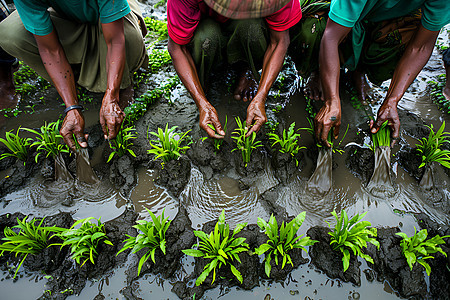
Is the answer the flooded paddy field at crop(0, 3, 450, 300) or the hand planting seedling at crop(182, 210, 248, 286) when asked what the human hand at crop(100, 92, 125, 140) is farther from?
the hand planting seedling at crop(182, 210, 248, 286)

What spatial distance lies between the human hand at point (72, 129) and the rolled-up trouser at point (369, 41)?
241cm

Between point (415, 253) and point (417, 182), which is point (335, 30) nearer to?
point (417, 182)

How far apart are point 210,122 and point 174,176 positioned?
2.04ft

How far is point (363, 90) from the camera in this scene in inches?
128

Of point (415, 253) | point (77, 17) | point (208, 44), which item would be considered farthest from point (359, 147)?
point (77, 17)

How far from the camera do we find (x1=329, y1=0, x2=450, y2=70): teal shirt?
2215 mm

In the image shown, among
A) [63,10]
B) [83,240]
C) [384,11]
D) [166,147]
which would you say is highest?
[384,11]

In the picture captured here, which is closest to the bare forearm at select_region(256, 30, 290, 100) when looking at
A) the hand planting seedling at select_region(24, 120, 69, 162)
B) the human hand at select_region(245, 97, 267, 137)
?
the human hand at select_region(245, 97, 267, 137)

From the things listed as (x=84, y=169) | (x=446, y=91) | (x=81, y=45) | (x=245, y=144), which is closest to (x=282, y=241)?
Answer: (x=245, y=144)

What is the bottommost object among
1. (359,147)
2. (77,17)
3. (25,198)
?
(25,198)

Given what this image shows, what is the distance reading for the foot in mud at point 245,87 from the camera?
3.23m

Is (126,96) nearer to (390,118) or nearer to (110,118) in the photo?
(110,118)

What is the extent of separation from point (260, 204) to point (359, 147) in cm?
125

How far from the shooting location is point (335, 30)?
7.88 ft
